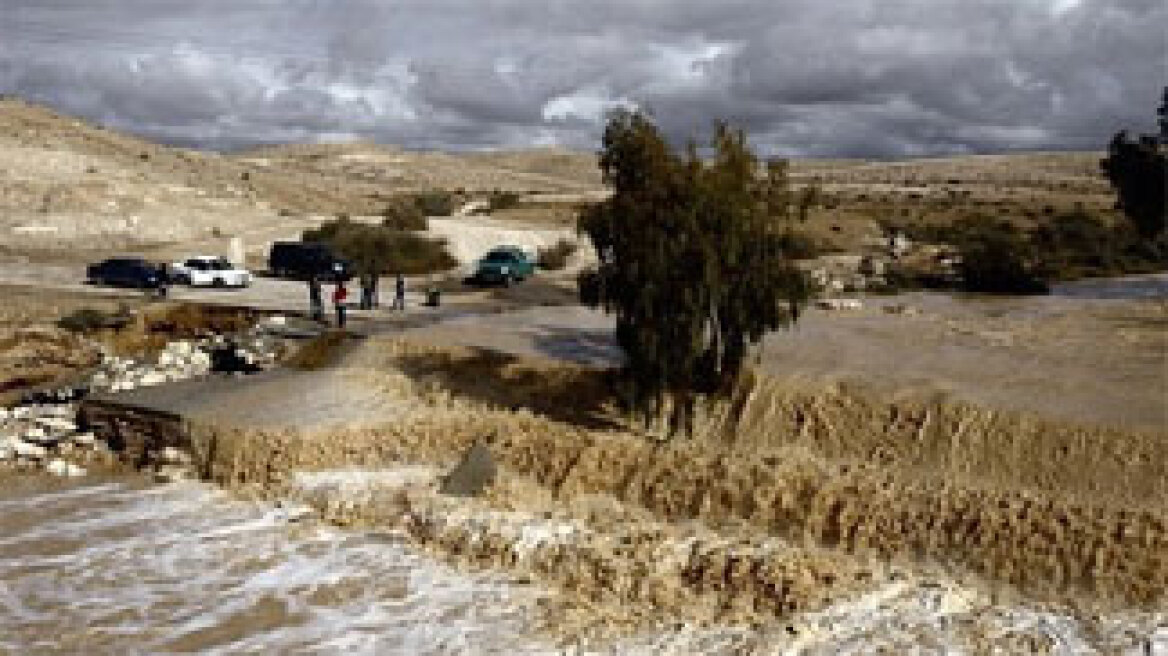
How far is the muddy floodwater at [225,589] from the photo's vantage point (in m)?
14.8

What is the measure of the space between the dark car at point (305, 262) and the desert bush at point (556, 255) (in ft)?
30.9

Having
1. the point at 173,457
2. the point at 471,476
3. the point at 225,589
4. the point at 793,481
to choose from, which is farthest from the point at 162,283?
the point at 793,481

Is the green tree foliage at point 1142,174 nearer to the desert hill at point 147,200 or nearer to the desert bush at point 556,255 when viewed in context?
the desert hill at point 147,200

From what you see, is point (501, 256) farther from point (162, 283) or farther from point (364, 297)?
point (162, 283)

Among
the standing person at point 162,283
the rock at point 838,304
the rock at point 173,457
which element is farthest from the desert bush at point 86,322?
the rock at point 838,304

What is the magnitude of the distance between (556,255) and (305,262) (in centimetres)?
1172

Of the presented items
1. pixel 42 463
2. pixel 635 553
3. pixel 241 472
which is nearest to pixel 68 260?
pixel 42 463

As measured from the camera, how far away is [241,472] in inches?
833

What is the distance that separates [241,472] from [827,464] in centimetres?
1059

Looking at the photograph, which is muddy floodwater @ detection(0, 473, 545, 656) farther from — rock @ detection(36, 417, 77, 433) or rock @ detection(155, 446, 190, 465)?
rock @ detection(36, 417, 77, 433)

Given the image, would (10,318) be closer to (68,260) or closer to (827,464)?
(68,260)

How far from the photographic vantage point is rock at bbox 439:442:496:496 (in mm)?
19406

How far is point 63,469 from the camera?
73.6 feet

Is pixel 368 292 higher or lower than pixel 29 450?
higher
